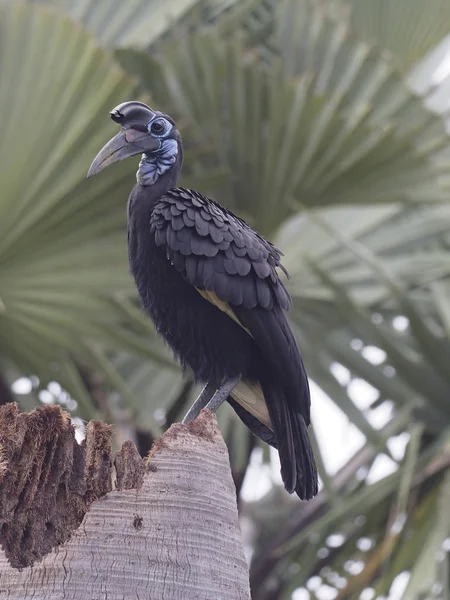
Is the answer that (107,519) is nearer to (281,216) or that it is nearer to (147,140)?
(147,140)

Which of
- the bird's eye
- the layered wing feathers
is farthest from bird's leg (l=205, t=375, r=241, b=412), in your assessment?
the bird's eye

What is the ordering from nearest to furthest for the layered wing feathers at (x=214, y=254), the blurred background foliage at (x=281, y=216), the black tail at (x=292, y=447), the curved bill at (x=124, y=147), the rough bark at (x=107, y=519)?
1. the rough bark at (x=107, y=519)
2. the black tail at (x=292, y=447)
3. the layered wing feathers at (x=214, y=254)
4. the curved bill at (x=124, y=147)
5. the blurred background foliage at (x=281, y=216)

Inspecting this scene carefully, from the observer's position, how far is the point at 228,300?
3.25m

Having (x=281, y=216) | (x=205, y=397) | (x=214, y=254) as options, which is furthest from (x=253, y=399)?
(x=281, y=216)

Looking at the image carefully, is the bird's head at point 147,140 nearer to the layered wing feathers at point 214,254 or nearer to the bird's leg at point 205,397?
the layered wing feathers at point 214,254

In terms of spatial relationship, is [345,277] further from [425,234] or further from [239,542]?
[239,542]

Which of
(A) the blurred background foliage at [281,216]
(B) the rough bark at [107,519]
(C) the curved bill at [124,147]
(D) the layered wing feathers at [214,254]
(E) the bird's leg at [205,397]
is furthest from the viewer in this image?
(A) the blurred background foliage at [281,216]

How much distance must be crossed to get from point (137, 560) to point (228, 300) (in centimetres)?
111

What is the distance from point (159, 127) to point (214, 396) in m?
0.97

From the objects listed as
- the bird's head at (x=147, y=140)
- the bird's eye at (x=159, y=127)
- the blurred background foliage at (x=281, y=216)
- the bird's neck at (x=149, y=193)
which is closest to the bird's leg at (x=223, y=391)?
the bird's neck at (x=149, y=193)

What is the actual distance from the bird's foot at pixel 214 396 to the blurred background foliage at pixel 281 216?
1.51 meters

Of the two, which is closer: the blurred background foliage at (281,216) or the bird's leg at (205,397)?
the bird's leg at (205,397)

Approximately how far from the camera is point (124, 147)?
3.46 metres

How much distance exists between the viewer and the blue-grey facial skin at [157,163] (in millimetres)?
3516
